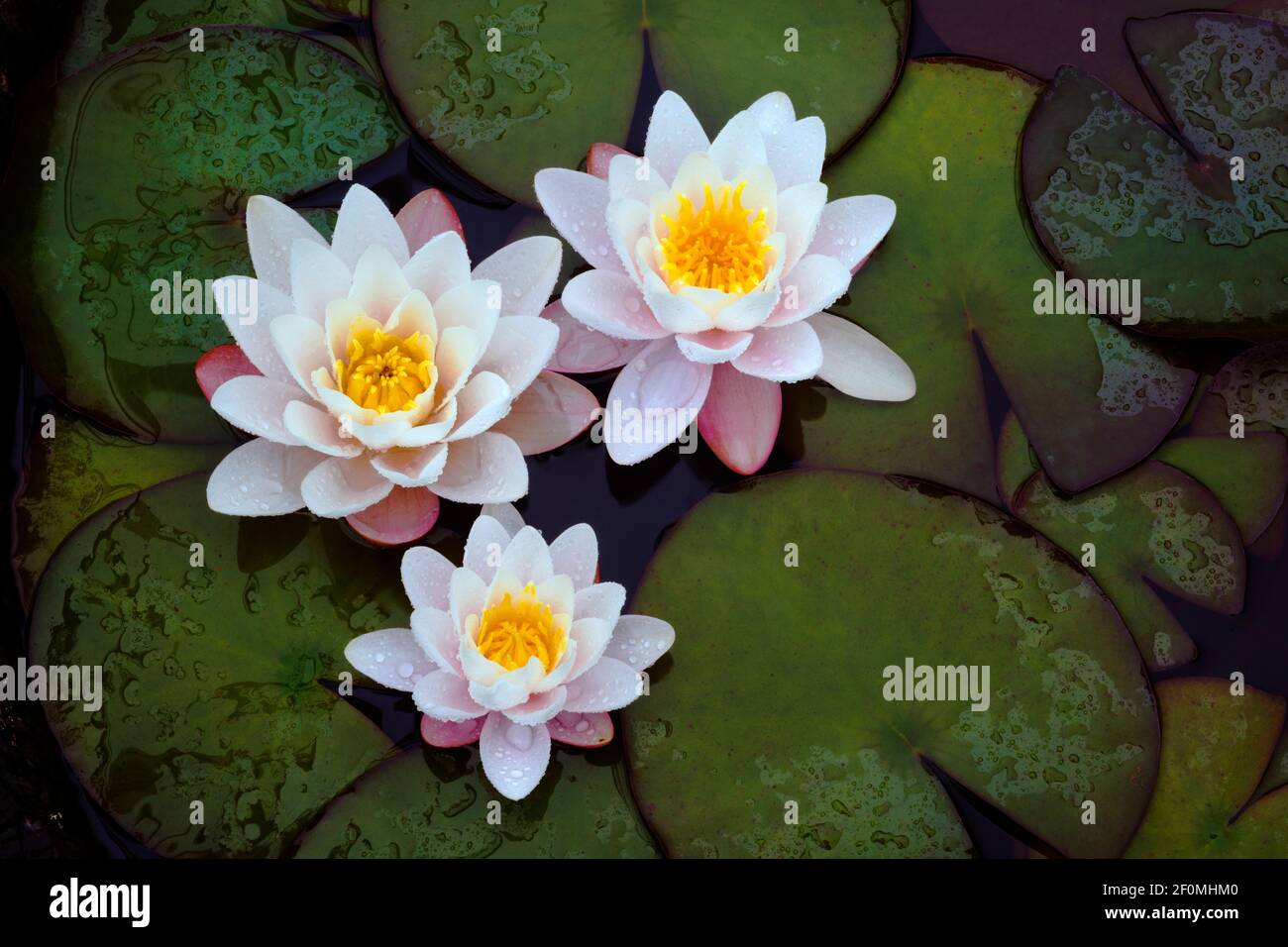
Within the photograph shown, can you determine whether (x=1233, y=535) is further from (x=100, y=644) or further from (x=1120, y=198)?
(x=100, y=644)

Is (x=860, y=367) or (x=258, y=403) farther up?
(x=860, y=367)

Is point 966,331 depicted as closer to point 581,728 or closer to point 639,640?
point 639,640

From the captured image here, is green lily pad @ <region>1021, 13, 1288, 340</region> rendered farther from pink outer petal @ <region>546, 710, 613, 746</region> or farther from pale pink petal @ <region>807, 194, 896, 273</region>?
pink outer petal @ <region>546, 710, 613, 746</region>

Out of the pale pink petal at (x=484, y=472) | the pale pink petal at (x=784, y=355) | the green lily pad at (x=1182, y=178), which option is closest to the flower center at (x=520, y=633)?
the pale pink petal at (x=484, y=472)

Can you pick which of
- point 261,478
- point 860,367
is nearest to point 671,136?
point 860,367

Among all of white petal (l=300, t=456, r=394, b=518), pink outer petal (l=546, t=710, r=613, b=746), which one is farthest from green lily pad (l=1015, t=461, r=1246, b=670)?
white petal (l=300, t=456, r=394, b=518)

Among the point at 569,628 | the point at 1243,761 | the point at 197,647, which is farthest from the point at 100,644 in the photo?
the point at 1243,761

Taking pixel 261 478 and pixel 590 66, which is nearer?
pixel 261 478
